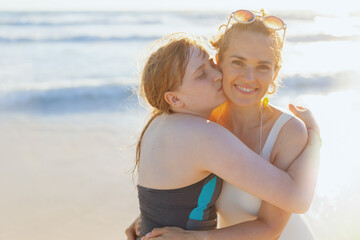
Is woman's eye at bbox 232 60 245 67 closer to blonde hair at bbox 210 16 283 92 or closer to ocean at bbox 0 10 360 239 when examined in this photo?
blonde hair at bbox 210 16 283 92

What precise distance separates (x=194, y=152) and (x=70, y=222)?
252 centimetres

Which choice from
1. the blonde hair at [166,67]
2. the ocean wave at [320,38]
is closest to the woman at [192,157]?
→ the blonde hair at [166,67]

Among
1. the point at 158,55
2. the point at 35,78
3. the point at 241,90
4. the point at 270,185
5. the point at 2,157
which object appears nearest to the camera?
the point at 270,185

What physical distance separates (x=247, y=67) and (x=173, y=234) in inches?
41.2

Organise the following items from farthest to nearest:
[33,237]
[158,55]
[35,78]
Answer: [35,78]
[33,237]
[158,55]

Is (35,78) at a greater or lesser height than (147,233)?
lesser

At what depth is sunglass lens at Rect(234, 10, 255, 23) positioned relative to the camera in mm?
2707

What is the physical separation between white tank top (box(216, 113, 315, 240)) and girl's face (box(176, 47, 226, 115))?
0.39m

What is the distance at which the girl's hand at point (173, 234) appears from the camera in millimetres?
2491

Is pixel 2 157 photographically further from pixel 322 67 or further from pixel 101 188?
pixel 322 67

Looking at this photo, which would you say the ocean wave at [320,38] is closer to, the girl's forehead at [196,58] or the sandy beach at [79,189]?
the sandy beach at [79,189]

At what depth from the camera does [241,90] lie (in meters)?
2.77

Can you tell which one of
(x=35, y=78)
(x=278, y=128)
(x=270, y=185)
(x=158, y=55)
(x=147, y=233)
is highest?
(x=158, y=55)

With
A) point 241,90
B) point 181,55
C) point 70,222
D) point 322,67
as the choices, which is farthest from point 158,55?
point 322,67
